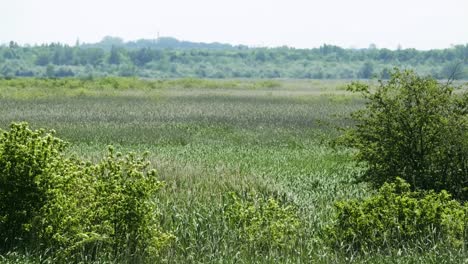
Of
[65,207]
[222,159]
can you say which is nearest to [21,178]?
[65,207]

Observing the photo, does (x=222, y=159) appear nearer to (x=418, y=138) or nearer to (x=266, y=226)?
(x=418, y=138)

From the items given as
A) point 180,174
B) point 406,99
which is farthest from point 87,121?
point 406,99

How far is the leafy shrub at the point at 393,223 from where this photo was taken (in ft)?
40.5

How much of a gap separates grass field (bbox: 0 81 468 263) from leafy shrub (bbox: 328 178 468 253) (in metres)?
0.37

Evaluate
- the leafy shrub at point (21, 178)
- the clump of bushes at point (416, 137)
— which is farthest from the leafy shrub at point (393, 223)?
the leafy shrub at point (21, 178)

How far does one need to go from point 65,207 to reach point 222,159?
13037 millimetres

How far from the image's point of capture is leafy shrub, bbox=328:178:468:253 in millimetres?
12359

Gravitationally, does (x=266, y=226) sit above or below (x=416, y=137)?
below

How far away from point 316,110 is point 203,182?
30.1m

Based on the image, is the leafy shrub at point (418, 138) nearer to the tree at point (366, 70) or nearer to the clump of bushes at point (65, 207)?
the clump of bushes at point (65, 207)

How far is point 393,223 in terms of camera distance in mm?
12516

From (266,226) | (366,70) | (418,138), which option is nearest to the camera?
(266,226)

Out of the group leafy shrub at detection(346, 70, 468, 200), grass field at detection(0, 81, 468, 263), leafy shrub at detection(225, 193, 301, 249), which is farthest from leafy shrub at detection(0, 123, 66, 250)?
leafy shrub at detection(346, 70, 468, 200)

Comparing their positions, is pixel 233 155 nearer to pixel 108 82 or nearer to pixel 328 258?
pixel 328 258
